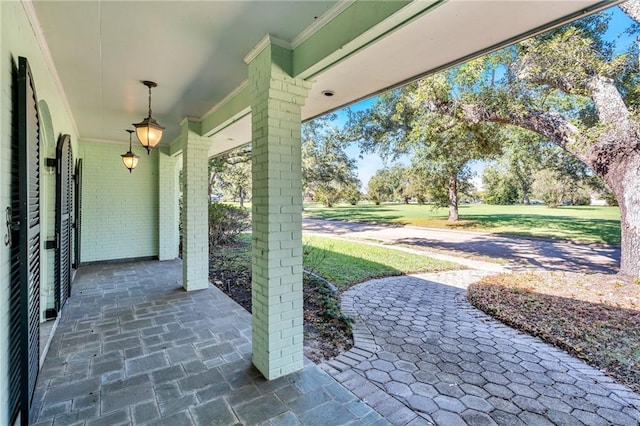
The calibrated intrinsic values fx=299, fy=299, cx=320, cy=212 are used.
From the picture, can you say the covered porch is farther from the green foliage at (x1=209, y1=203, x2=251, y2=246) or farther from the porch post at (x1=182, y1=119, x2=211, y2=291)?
the green foliage at (x1=209, y1=203, x2=251, y2=246)

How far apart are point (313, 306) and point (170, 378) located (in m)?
2.18

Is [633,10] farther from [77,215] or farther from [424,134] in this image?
[77,215]

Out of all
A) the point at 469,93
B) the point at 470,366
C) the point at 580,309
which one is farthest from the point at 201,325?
the point at 469,93

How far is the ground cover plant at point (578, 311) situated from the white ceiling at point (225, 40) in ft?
10.2

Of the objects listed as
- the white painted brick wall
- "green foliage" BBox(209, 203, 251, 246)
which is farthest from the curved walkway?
"green foliage" BBox(209, 203, 251, 246)

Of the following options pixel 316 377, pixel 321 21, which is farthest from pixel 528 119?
pixel 316 377

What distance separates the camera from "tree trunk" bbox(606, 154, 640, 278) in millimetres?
5547

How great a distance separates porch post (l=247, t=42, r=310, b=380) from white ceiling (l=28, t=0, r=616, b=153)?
12.5 inches

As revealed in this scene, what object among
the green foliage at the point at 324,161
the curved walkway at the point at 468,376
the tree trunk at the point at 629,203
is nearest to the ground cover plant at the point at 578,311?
the curved walkway at the point at 468,376

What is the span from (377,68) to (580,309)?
448 cm

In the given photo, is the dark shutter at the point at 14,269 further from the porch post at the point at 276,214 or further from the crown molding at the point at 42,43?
the porch post at the point at 276,214

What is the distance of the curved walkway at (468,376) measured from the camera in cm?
Result: 213

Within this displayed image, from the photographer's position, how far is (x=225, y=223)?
9.13 metres

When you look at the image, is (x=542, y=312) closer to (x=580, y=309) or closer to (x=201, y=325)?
(x=580, y=309)
